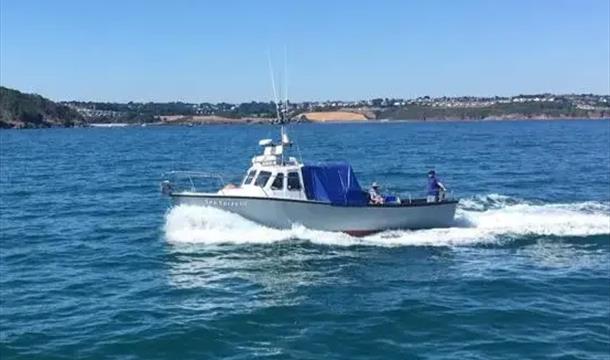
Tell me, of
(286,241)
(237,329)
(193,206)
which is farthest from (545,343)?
(193,206)

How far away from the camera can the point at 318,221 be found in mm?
30984

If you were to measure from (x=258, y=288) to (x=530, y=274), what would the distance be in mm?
8471

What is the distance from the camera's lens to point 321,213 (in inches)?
1217

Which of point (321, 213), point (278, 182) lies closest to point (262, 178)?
point (278, 182)

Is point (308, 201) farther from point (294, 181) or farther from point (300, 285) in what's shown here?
point (300, 285)

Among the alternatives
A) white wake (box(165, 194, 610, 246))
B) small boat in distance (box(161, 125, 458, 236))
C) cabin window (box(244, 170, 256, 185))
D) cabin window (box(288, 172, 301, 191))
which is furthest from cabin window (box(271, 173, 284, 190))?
white wake (box(165, 194, 610, 246))

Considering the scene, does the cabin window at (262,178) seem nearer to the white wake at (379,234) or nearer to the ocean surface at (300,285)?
the white wake at (379,234)

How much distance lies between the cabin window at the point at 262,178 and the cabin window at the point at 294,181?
837 millimetres

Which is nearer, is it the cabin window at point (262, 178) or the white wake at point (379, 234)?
the white wake at point (379, 234)

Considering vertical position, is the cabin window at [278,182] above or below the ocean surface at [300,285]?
above

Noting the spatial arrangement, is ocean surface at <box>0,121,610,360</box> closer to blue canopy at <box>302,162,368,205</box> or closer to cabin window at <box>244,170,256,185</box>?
blue canopy at <box>302,162,368,205</box>

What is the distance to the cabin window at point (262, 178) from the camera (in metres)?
31.3

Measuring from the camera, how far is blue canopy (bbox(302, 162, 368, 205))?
3130cm

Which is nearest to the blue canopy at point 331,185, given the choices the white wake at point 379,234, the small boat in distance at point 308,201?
the small boat in distance at point 308,201
